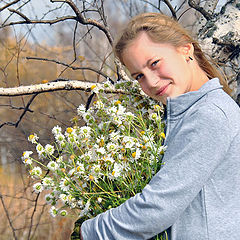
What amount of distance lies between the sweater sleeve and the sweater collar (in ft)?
0.41

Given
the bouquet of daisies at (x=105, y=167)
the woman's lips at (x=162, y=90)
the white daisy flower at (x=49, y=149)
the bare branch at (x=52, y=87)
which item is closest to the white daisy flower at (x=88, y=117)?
the bouquet of daisies at (x=105, y=167)

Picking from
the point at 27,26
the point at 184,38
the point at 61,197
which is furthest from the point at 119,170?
the point at 27,26

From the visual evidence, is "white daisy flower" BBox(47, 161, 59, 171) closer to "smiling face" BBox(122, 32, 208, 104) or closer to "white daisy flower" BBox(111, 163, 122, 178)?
"white daisy flower" BBox(111, 163, 122, 178)

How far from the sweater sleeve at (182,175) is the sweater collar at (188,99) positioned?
125 millimetres

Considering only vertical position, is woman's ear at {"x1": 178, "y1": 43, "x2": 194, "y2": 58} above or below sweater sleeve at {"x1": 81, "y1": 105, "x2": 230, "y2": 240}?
above

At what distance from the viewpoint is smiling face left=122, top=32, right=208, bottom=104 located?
1138 millimetres

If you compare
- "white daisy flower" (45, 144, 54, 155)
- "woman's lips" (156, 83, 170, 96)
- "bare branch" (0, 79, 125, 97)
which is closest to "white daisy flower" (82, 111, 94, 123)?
"white daisy flower" (45, 144, 54, 155)

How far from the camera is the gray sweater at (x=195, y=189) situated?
35.9 inches

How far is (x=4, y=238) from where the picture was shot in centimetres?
404

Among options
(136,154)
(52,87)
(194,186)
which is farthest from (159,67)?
(52,87)

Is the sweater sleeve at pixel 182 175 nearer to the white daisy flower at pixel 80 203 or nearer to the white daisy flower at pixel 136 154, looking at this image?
the white daisy flower at pixel 136 154

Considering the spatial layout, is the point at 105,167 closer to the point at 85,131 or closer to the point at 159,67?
the point at 85,131

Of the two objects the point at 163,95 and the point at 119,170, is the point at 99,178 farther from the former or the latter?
the point at 163,95

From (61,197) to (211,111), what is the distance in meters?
0.55
